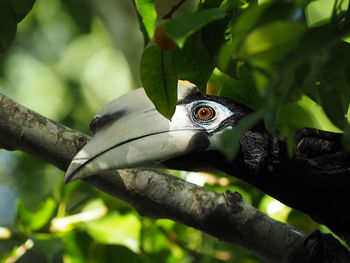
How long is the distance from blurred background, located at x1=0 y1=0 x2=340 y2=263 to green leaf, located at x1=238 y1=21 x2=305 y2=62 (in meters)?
0.95

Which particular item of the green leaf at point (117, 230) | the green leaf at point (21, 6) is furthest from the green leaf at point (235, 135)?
the green leaf at point (117, 230)

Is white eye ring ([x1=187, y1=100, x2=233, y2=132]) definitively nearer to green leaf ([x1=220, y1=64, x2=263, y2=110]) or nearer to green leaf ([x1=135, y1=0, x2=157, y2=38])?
green leaf ([x1=220, y1=64, x2=263, y2=110])

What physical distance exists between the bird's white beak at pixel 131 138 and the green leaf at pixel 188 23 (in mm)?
711

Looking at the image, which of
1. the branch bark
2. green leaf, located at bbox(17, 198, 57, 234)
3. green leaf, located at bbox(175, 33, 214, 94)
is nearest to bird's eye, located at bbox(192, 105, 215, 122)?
the branch bark

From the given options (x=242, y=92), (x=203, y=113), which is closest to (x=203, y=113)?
(x=203, y=113)

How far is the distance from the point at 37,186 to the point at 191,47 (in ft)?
8.71

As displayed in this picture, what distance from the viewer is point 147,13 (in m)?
1.32

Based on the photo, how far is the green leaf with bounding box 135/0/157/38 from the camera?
4.30 ft

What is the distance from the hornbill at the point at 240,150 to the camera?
183 cm

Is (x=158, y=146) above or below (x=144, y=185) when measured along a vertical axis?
above

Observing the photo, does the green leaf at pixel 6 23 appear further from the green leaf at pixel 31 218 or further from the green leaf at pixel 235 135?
the green leaf at pixel 31 218

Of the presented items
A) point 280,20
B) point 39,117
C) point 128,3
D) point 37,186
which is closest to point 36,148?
point 39,117

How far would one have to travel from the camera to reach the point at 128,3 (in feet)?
15.4

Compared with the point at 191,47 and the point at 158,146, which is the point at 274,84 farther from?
the point at 158,146
